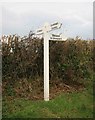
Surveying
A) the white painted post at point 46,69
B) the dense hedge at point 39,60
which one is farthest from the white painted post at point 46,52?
the dense hedge at point 39,60

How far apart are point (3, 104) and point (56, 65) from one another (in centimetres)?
302

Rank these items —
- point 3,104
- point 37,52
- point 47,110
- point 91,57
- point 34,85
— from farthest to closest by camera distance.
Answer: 1. point 91,57
2. point 37,52
3. point 34,85
4. point 3,104
5. point 47,110

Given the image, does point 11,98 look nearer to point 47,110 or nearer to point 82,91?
point 47,110

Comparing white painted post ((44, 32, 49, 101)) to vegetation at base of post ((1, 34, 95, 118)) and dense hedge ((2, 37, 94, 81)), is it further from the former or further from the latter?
dense hedge ((2, 37, 94, 81))

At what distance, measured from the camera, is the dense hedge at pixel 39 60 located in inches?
418

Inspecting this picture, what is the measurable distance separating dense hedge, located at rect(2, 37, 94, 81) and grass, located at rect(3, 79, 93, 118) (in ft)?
5.39

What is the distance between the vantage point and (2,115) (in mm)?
8234

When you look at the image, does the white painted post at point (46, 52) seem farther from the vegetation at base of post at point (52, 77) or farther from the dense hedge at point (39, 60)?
the dense hedge at point (39, 60)

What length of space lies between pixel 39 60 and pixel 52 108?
304cm

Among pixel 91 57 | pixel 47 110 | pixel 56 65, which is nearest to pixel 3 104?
pixel 47 110

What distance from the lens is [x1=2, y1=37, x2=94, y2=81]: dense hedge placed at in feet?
34.8

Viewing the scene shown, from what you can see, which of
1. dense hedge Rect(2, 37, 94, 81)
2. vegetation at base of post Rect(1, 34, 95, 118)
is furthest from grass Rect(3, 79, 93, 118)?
dense hedge Rect(2, 37, 94, 81)

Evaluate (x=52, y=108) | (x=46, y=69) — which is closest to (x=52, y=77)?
(x=46, y=69)

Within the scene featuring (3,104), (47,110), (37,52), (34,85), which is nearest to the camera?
(47,110)
